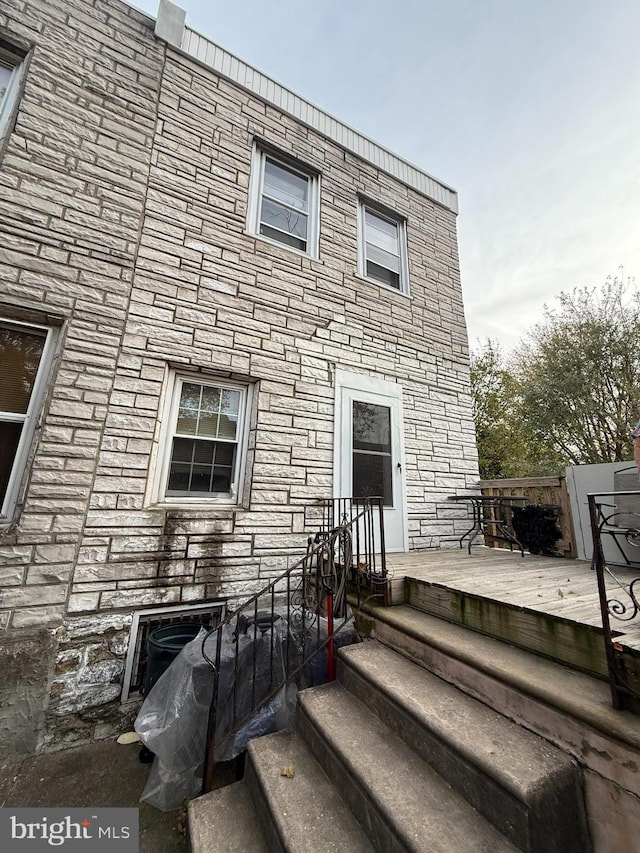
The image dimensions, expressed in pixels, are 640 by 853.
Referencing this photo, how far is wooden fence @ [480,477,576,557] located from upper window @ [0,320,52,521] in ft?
17.4

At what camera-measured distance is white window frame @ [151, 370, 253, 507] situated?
309 cm

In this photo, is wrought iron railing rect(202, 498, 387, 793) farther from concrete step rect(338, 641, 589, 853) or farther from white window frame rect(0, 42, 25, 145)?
white window frame rect(0, 42, 25, 145)

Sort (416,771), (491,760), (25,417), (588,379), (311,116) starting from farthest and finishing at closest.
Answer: (588,379) < (311,116) < (25,417) < (416,771) < (491,760)

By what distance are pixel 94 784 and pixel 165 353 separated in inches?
125

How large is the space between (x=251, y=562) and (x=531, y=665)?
91.2 inches

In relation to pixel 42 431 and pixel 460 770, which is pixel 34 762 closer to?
pixel 42 431

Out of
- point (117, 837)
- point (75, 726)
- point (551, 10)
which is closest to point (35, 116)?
point (75, 726)

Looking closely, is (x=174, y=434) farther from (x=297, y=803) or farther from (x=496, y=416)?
(x=496, y=416)

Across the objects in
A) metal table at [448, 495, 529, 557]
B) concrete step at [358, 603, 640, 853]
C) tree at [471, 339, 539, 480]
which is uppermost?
tree at [471, 339, 539, 480]

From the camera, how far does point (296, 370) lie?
3.86 m

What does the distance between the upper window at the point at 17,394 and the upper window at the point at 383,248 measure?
13.2 ft

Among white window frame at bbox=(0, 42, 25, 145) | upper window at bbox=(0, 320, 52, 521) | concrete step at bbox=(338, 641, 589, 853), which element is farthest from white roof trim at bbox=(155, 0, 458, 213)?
concrete step at bbox=(338, 641, 589, 853)

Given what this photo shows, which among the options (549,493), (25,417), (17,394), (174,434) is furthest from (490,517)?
(17,394)

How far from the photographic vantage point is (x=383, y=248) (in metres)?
5.21
